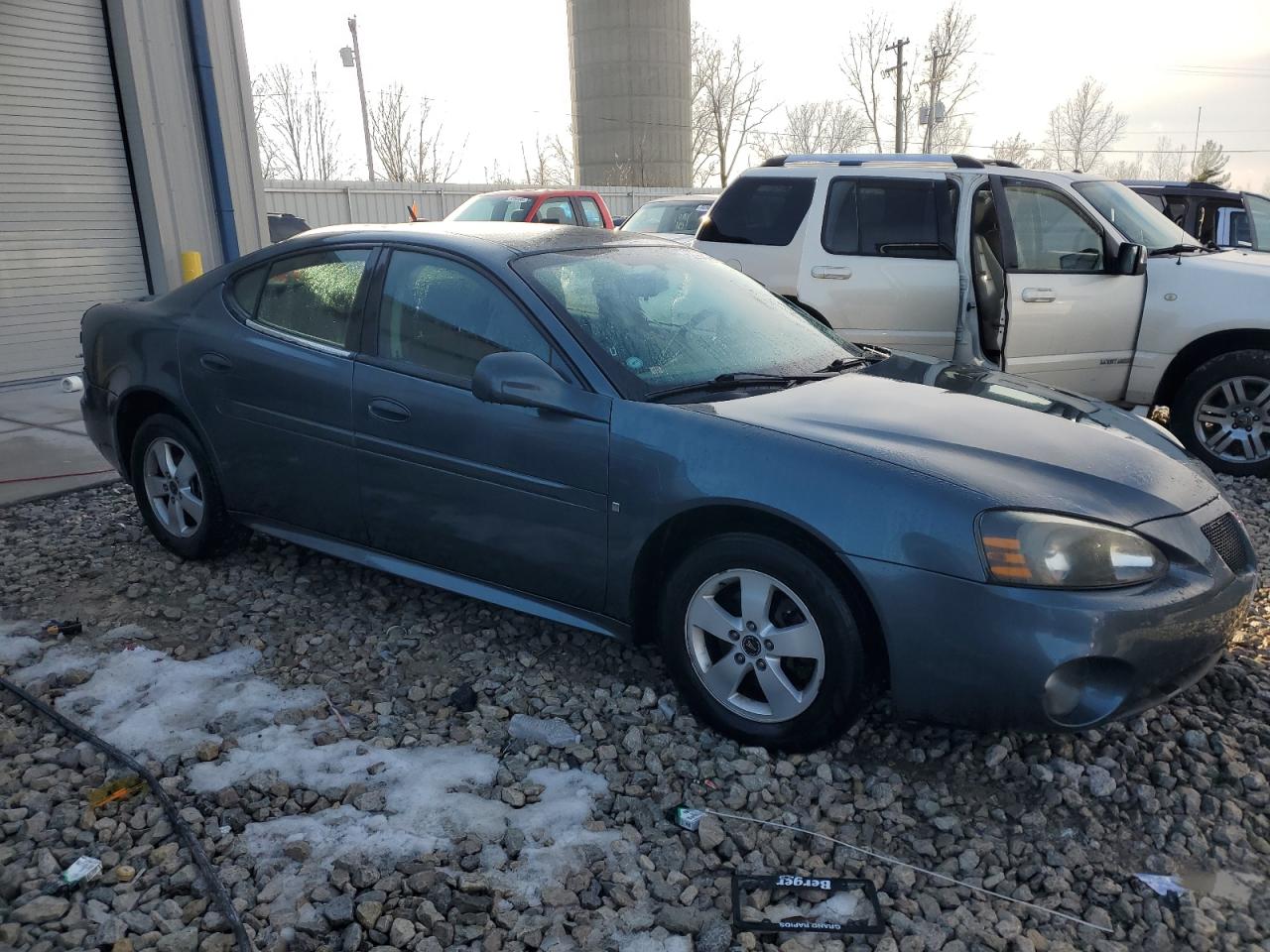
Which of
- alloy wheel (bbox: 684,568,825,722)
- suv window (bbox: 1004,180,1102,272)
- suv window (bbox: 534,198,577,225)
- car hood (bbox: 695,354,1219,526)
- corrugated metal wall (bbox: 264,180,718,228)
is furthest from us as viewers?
corrugated metal wall (bbox: 264,180,718,228)

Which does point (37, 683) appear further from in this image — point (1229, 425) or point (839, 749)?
point (1229, 425)

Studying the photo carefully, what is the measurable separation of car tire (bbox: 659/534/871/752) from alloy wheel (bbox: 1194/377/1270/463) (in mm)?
4399

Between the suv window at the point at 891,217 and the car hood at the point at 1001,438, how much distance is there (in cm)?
318

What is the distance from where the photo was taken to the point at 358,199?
23688 millimetres

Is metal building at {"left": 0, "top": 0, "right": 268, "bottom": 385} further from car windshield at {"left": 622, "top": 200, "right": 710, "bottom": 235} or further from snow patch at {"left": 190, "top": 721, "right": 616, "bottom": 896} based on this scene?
snow patch at {"left": 190, "top": 721, "right": 616, "bottom": 896}

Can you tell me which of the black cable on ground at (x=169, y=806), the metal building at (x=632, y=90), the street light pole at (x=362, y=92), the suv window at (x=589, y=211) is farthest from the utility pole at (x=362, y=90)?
the black cable on ground at (x=169, y=806)

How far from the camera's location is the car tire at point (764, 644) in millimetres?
2840

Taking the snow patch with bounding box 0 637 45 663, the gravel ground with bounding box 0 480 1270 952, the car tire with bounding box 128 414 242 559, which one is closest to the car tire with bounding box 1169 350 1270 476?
the gravel ground with bounding box 0 480 1270 952

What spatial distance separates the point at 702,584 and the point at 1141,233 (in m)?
5.16

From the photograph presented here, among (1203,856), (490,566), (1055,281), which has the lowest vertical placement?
(1203,856)

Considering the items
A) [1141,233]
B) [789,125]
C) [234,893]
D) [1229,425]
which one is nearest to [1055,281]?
[1141,233]

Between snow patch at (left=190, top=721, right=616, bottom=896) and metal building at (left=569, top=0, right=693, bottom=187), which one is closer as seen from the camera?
snow patch at (left=190, top=721, right=616, bottom=896)

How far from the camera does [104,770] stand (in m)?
→ 3.03

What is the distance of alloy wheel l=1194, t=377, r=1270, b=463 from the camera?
5957 mm
